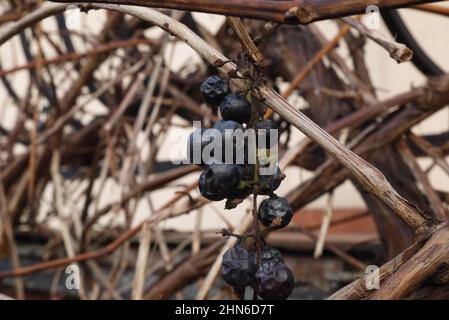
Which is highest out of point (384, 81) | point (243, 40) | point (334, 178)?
point (384, 81)

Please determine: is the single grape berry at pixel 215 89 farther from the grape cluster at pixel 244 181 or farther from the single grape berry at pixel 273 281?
the single grape berry at pixel 273 281

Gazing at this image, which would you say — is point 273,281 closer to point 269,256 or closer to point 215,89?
point 269,256

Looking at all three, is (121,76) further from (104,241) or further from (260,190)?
(260,190)

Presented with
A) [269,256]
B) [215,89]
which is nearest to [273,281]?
[269,256]

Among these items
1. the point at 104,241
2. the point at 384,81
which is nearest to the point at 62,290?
Result: the point at 104,241

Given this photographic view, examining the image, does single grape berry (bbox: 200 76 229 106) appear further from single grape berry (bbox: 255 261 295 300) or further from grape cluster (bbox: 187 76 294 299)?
single grape berry (bbox: 255 261 295 300)
